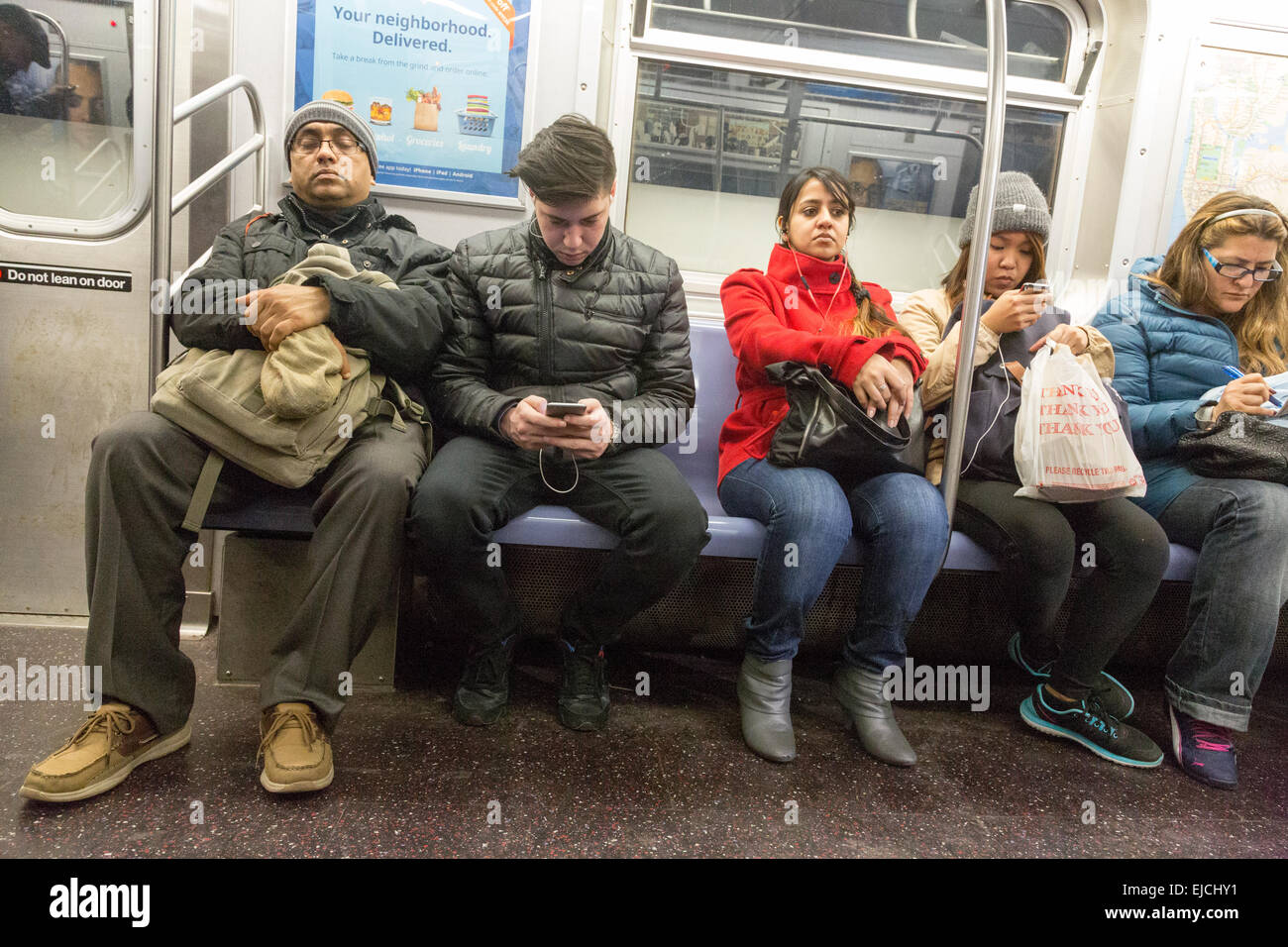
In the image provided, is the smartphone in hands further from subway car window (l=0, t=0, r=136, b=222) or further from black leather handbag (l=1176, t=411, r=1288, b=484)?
black leather handbag (l=1176, t=411, r=1288, b=484)

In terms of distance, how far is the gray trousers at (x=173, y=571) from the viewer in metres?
1.73

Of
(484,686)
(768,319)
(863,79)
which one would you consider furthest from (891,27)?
→ (484,686)

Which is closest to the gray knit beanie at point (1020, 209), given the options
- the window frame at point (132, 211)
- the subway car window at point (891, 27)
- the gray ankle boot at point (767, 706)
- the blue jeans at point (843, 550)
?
the blue jeans at point (843, 550)

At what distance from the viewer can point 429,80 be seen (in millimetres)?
2654

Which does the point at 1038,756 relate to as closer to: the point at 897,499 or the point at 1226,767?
the point at 1226,767

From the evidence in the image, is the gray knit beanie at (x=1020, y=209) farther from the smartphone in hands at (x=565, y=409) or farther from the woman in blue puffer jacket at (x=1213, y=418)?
the smartphone in hands at (x=565, y=409)

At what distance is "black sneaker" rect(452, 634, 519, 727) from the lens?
2.09 m

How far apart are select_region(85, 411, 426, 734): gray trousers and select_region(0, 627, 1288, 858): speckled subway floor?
0.20 meters

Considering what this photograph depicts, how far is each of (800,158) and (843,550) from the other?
171 centimetres

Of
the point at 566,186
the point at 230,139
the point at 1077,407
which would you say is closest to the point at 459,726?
the point at 566,186

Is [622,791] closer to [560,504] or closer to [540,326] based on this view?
[560,504]

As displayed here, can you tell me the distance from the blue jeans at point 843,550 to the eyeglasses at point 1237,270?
4.13ft

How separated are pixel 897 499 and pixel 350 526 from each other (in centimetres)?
132

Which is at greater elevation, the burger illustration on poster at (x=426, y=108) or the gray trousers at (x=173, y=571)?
the burger illustration on poster at (x=426, y=108)
